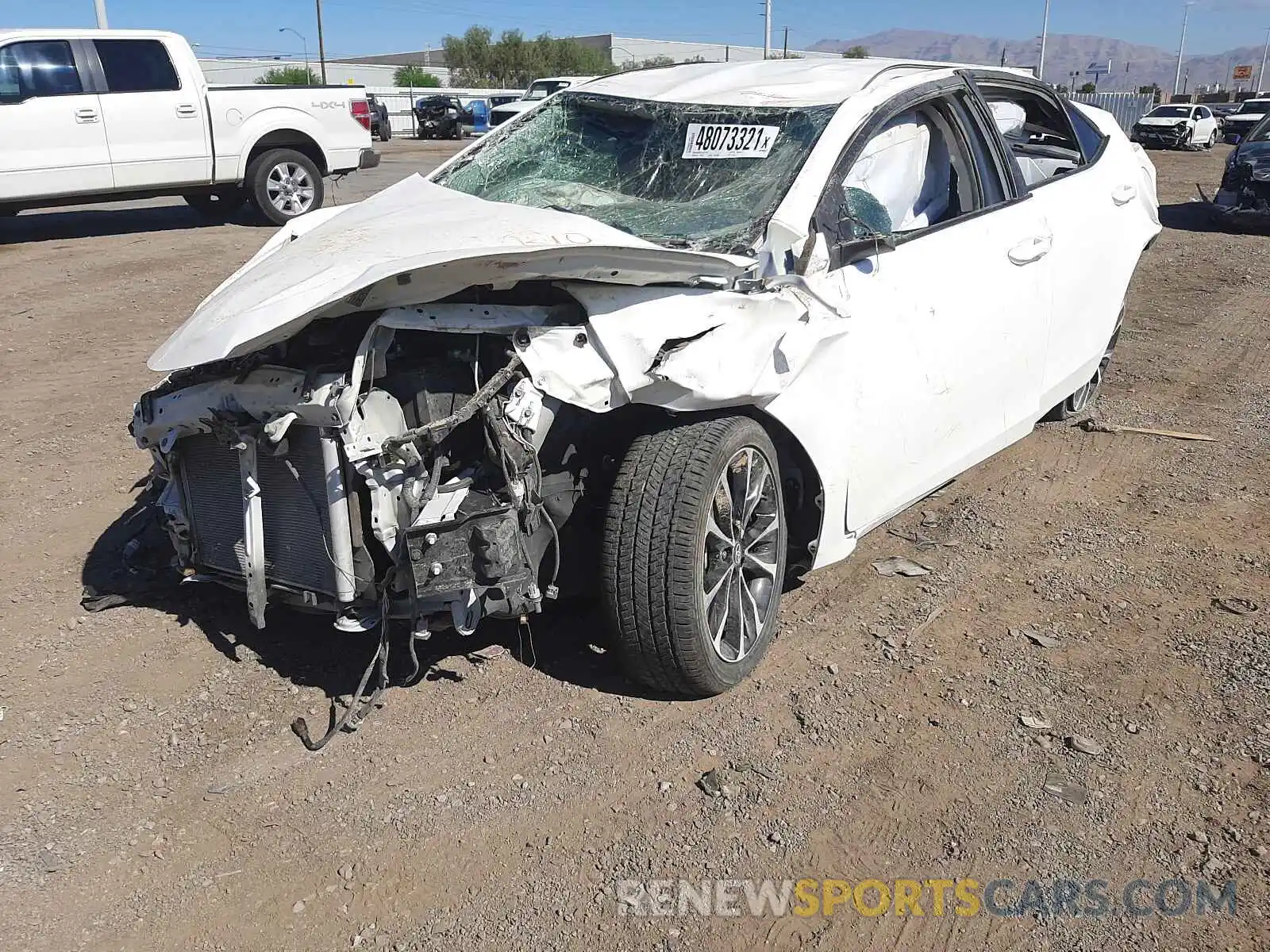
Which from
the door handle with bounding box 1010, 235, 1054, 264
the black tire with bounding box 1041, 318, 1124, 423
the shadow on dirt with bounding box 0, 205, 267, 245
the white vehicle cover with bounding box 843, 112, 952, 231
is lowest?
the black tire with bounding box 1041, 318, 1124, 423

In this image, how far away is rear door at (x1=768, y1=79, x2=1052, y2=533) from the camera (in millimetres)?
3447

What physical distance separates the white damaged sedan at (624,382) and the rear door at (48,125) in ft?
27.1

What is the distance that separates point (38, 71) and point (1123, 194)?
1043 centimetres

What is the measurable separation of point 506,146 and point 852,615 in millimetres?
2454

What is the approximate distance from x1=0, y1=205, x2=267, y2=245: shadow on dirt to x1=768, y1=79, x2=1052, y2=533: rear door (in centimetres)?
1037

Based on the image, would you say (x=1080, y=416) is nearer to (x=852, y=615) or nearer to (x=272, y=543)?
(x=852, y=615)

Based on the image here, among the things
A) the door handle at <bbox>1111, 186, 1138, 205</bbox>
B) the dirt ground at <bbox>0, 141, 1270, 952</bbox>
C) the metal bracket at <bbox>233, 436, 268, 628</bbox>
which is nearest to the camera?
the dirt ground at <bbox>0, 141, 1270, 952</bbox>

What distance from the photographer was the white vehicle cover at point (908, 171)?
13.0ft

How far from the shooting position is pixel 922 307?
12.2 ft

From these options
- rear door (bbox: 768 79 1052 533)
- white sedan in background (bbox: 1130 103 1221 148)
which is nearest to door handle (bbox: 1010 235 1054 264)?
rear door (bbox: 768 79 1052 533)

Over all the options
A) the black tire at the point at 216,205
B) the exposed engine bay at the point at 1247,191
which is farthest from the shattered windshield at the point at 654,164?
the exposed engine bay at the point at 1247,191

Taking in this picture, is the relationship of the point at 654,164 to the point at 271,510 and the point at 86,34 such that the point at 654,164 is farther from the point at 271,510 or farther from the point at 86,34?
the point at 86,34

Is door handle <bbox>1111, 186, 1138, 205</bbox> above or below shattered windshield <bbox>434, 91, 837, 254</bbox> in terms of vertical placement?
below

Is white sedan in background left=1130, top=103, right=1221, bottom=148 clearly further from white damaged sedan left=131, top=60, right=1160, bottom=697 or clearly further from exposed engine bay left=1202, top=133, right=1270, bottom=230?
white damaged sedan left=131, top=60, right=1160, bottom=697
